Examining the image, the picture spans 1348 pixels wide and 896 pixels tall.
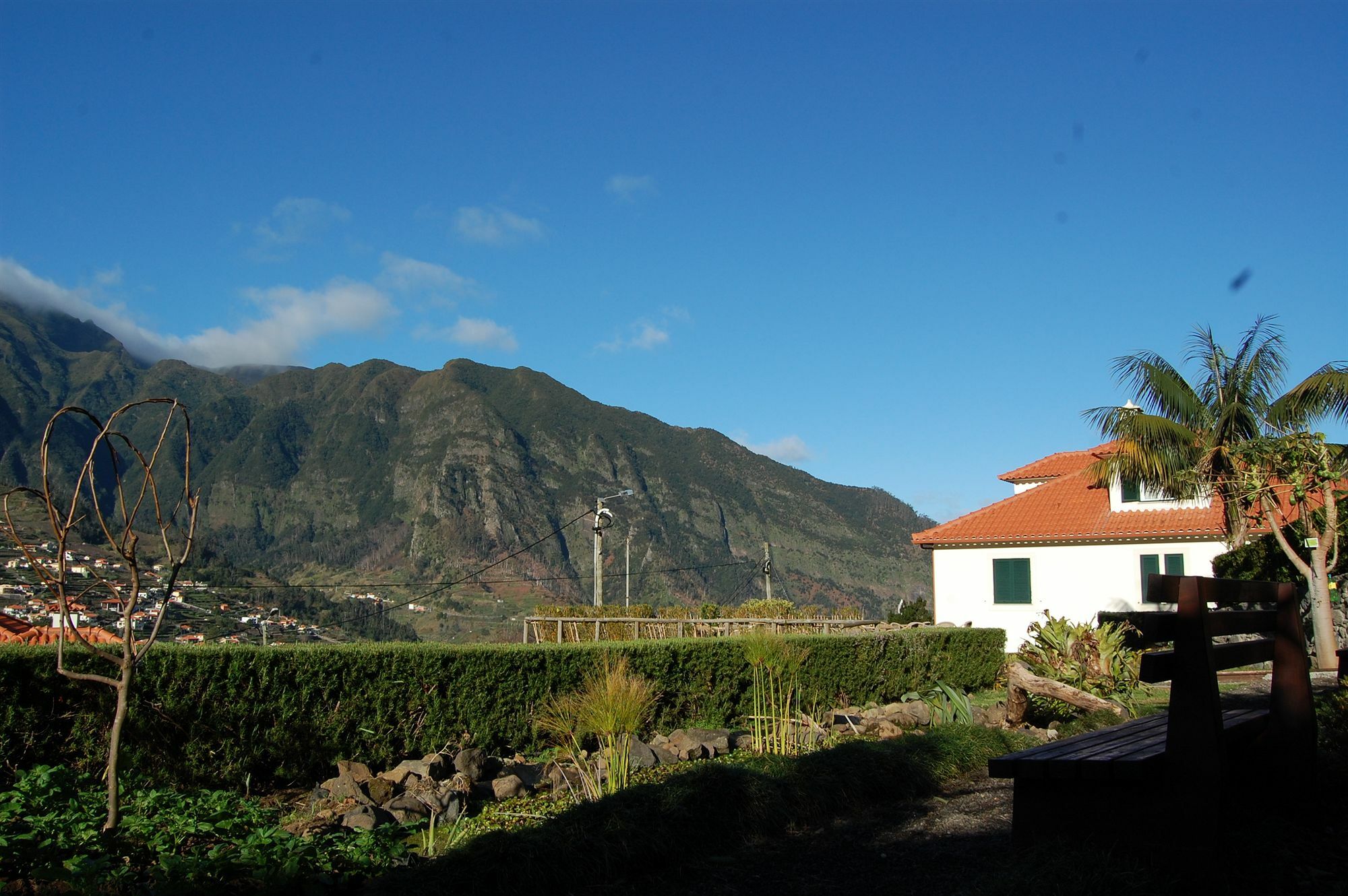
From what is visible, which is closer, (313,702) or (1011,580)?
(313,702)

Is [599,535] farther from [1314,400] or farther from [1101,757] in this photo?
[1101,757]

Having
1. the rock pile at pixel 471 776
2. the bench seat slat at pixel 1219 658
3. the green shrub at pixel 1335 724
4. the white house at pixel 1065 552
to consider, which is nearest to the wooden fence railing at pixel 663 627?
the white house at pixel 1065 552

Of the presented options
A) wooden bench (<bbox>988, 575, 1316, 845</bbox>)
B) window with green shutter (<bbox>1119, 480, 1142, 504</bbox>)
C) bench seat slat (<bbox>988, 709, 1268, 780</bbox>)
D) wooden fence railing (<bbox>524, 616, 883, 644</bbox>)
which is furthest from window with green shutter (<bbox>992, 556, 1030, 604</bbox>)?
bench seat slat (<bbox>988, 709, 1268, 780</bbox>)

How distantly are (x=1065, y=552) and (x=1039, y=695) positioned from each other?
15.9 m

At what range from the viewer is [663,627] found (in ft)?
75.7

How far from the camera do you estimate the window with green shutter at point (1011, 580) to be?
25547 millimetres

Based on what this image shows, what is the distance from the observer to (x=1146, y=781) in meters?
4.05

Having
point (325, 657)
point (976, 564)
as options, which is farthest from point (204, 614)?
point (325, 657)

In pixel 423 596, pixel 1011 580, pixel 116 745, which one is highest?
pixel 1011 580

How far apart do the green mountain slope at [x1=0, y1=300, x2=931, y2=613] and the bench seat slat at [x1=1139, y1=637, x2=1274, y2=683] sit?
332ft

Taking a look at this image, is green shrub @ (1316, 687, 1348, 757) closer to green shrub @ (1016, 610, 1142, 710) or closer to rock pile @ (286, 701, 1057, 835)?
rock pile @ (286, 701, 1057, 835)

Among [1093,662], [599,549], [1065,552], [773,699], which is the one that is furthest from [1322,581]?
[599,549]

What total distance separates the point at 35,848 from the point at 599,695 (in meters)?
3.60

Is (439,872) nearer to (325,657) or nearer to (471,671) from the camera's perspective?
(325,657)
